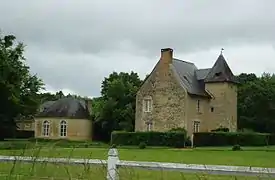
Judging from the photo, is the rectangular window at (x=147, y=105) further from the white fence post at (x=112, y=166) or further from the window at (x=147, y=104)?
the white fence post at (x=112, y=166)

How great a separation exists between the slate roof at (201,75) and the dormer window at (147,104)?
4.46 metres

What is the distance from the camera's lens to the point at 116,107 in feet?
205

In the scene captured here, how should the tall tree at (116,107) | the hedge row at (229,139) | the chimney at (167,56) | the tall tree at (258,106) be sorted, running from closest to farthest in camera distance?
the hedge row at (229,139) < the chimney at (167,56) < the tall tree at (116,107) < the tall tree at (258,106)

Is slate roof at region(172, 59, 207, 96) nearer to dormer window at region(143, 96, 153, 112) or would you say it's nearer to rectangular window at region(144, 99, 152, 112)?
dormer window at region(143, 96, 153, 112)

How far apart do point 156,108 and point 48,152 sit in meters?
52.3

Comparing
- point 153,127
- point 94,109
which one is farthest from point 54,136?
point 153,127

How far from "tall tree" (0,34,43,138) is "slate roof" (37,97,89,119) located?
5120mm

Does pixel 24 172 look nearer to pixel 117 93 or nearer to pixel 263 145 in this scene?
pixel 263 145

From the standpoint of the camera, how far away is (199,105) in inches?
2307

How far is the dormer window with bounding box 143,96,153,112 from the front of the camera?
59000 mm

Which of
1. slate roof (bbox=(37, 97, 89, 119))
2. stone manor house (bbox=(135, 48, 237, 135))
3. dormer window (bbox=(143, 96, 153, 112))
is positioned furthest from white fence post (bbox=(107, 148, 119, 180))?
slate roof (bbox=(37, 97, 89, 119))

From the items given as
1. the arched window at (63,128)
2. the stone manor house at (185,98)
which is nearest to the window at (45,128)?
the arched window at (63,128)

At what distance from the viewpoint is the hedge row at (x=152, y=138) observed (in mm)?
51375

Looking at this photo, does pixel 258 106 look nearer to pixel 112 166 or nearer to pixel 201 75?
pixel 201 75
